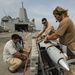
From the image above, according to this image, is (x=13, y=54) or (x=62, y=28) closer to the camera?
(x=62, y=28)

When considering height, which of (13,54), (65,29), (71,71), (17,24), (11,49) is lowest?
(71,71)

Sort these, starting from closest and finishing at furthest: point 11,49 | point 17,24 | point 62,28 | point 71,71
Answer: point 71,71 < point 62,28 < point 11,49 < point 17,24

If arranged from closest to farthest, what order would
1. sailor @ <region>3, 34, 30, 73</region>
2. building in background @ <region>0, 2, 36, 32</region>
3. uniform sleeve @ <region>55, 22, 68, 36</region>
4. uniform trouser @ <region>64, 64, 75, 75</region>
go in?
uniform trouser @ <region>64, 64, 75, 75</region> < uniform sleeve @ <region>55, 22, 68, 36</region> < sailor @ <region>3, 34, 30, 73</region> < building in background @ <region>0, 2, 36, 32</region>

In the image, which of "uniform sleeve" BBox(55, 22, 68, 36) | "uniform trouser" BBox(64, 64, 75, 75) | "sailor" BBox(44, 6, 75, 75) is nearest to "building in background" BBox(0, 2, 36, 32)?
"sailor" BBox(44, 6, 75, 75)

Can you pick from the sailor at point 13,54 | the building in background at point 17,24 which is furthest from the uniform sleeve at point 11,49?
the building in background at point 17,24

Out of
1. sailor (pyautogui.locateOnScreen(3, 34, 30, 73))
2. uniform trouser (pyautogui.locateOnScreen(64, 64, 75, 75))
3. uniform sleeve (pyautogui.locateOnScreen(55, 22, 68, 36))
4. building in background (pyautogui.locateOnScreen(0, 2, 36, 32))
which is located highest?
building in background (pyautogui.locateOnScreen(0, 2, 36, 32))

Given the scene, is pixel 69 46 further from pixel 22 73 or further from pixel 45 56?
pixel 22 73

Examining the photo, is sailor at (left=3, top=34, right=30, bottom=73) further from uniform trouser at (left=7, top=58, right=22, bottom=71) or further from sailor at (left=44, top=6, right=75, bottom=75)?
sailor at (left=44, top=6, right=75, bottom=75)

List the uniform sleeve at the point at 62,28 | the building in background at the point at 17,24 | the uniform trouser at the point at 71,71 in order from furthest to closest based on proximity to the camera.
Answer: the building in background at the point at 17,24 → the uniform sleeve at the point at 62,28 → the uniform trouser at the point at 71,71

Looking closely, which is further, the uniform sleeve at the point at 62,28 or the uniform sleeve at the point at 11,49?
the uniform sleeve at the point at 11,49

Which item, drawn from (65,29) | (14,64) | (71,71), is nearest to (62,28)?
(65,29)

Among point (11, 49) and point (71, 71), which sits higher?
point (11, 49)

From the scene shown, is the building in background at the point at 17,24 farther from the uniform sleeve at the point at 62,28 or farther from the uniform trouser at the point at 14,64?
the uniform sleeve at the point at 62,28

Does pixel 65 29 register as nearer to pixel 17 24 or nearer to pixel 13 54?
pixel 13 54
